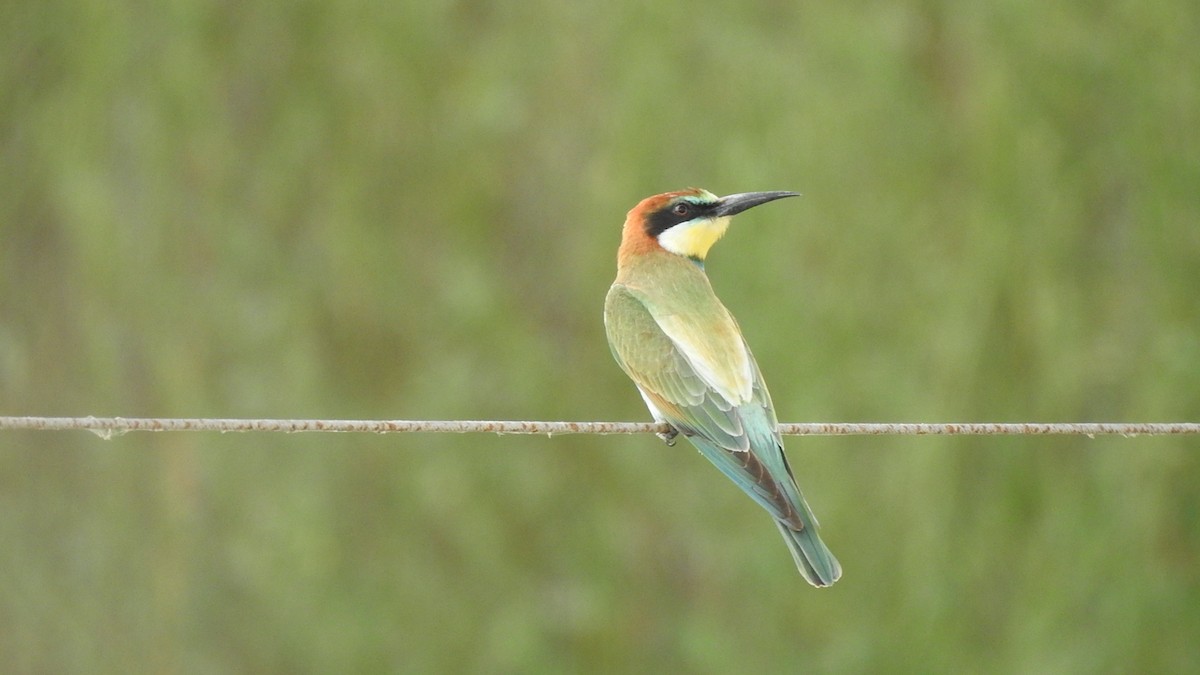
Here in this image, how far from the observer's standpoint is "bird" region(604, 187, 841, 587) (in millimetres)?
2172

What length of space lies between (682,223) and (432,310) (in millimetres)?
2031

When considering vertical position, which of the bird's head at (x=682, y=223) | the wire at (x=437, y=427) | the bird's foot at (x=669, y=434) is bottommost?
the bird's foot at (x=669, y=434)

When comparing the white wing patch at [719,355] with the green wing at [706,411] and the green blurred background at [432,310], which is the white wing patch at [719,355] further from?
the green blurred background at [432,310]

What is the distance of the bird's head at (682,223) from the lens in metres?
2.91

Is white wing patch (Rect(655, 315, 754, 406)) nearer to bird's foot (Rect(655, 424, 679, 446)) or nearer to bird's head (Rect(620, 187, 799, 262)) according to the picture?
bird's foot (Rect(655, 424, 679, 446))

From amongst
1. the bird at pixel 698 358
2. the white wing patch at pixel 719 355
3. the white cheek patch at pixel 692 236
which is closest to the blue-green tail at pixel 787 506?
the bird at pixel 698 358

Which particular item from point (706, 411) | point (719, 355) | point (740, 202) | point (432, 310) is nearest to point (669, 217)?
point (740, 202)

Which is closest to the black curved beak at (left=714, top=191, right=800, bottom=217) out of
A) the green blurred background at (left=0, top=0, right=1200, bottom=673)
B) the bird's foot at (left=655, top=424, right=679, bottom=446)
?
the bird's foot at (left=655, top=424, right=679, bottom=446)

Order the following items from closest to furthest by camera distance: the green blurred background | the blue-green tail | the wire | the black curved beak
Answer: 1. the wire
2. the blue-green tail
3. the black curved beak
4. the green blurred background

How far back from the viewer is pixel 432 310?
4.80 metres

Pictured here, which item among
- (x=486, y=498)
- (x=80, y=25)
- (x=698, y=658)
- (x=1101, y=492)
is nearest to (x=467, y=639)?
(x=486, y=498)

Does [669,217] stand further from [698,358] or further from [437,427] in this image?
[437,427]

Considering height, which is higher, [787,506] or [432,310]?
[787,506]

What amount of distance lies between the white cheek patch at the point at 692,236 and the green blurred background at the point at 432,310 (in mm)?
1297
